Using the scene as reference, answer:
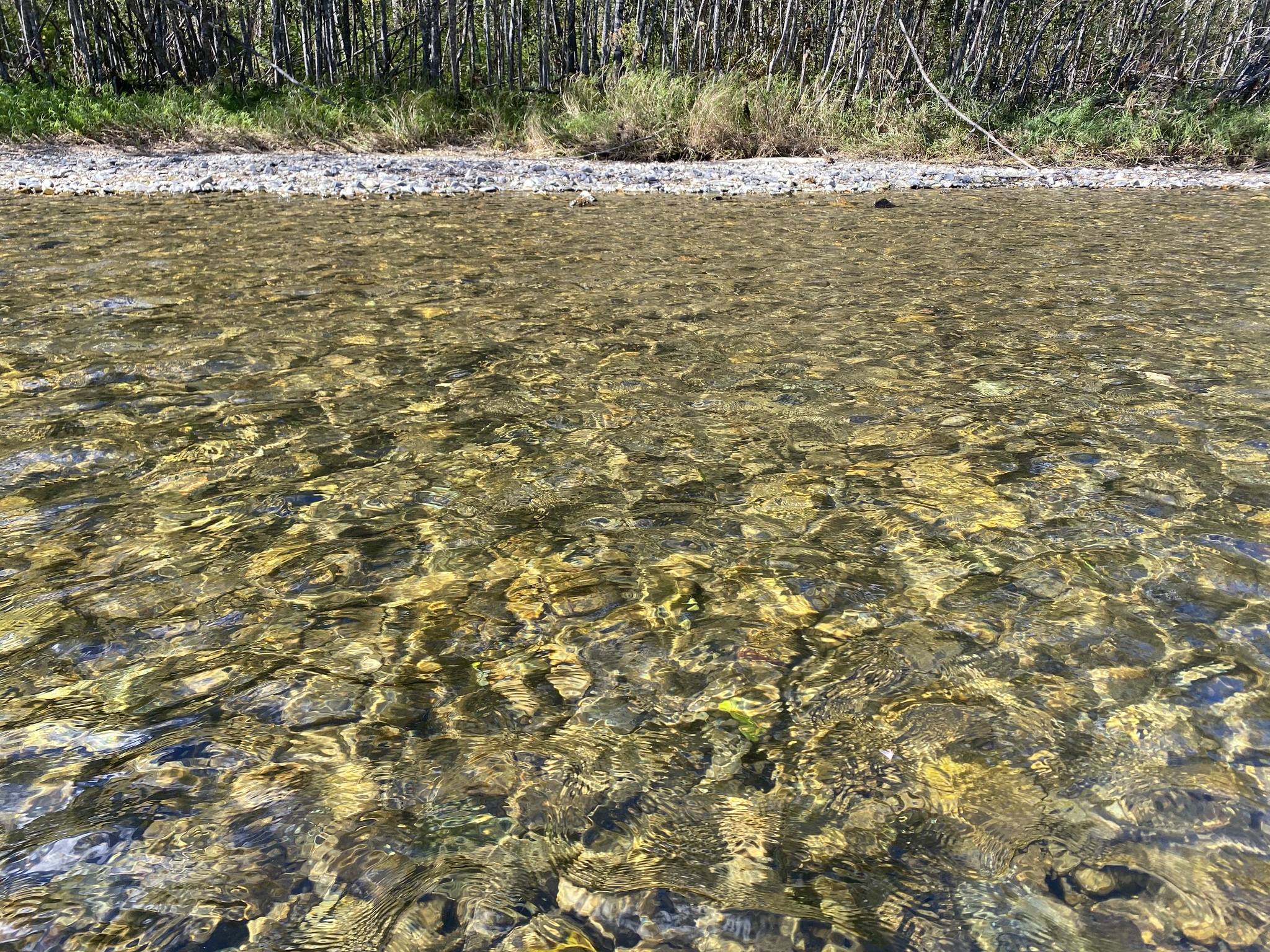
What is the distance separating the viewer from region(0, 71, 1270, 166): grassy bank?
41.6 ft

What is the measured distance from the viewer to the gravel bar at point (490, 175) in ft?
32.6

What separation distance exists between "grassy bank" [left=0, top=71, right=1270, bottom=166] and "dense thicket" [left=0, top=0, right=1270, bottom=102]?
2.40 ft

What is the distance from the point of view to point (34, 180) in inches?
385

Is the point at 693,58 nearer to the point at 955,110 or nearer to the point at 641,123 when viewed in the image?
the point at 641,123

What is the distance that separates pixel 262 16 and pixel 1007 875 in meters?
19.4

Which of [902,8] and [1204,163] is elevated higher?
[902,8]

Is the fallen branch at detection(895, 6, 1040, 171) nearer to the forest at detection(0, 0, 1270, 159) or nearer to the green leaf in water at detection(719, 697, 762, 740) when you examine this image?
the forest at detection(0, 0, 1270, 159)

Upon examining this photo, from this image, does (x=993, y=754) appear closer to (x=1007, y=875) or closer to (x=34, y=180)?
(x=1007, y=875)

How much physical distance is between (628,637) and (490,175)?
976cm

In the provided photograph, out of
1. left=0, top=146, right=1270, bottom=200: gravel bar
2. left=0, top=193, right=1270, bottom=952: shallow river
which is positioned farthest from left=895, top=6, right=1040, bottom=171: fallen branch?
left=0, top=193, right=1270, bottom=952: shallow river

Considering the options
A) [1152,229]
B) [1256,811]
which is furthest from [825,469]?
[1152,229]

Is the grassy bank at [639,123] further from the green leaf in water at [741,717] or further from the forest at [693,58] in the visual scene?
the green leaf in water at [741,717]

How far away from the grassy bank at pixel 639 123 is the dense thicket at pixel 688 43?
73 cm

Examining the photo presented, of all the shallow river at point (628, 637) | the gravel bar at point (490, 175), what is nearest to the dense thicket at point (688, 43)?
the gravel bar at point (490, 175)
